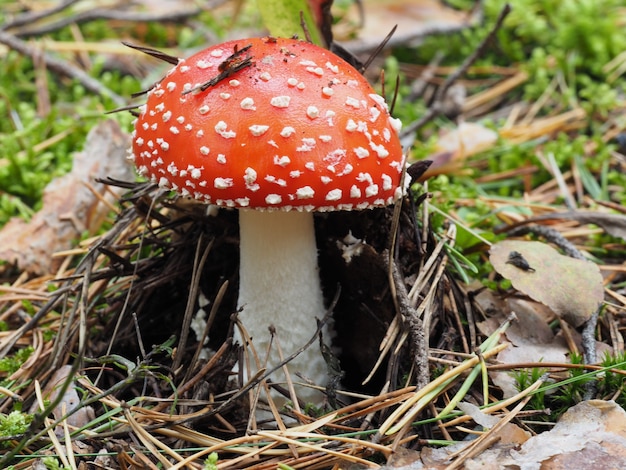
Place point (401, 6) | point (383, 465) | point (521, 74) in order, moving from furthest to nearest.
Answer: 1. point (401, 6)
2. point (521, 74)
3. point (383, 465)

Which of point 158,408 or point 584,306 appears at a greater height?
point 584,306

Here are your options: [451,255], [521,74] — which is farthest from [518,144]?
[451,255]

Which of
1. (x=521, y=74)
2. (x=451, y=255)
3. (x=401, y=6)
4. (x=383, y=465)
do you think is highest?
(x=401, y=6)

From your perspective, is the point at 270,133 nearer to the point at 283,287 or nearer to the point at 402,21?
the point at 283,287

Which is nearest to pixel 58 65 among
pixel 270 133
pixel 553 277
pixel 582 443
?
pixel 270 133

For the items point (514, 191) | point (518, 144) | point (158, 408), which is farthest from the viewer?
point (518, 144)

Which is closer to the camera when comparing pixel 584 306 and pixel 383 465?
pixel 383 465

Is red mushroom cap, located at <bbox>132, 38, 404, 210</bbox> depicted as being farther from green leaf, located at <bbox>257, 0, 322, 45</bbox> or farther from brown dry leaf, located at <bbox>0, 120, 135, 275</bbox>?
brown dry leaf, located at <bbox>0, 120, 135, 275</bbox>

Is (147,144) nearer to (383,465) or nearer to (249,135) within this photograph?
(249,135)
